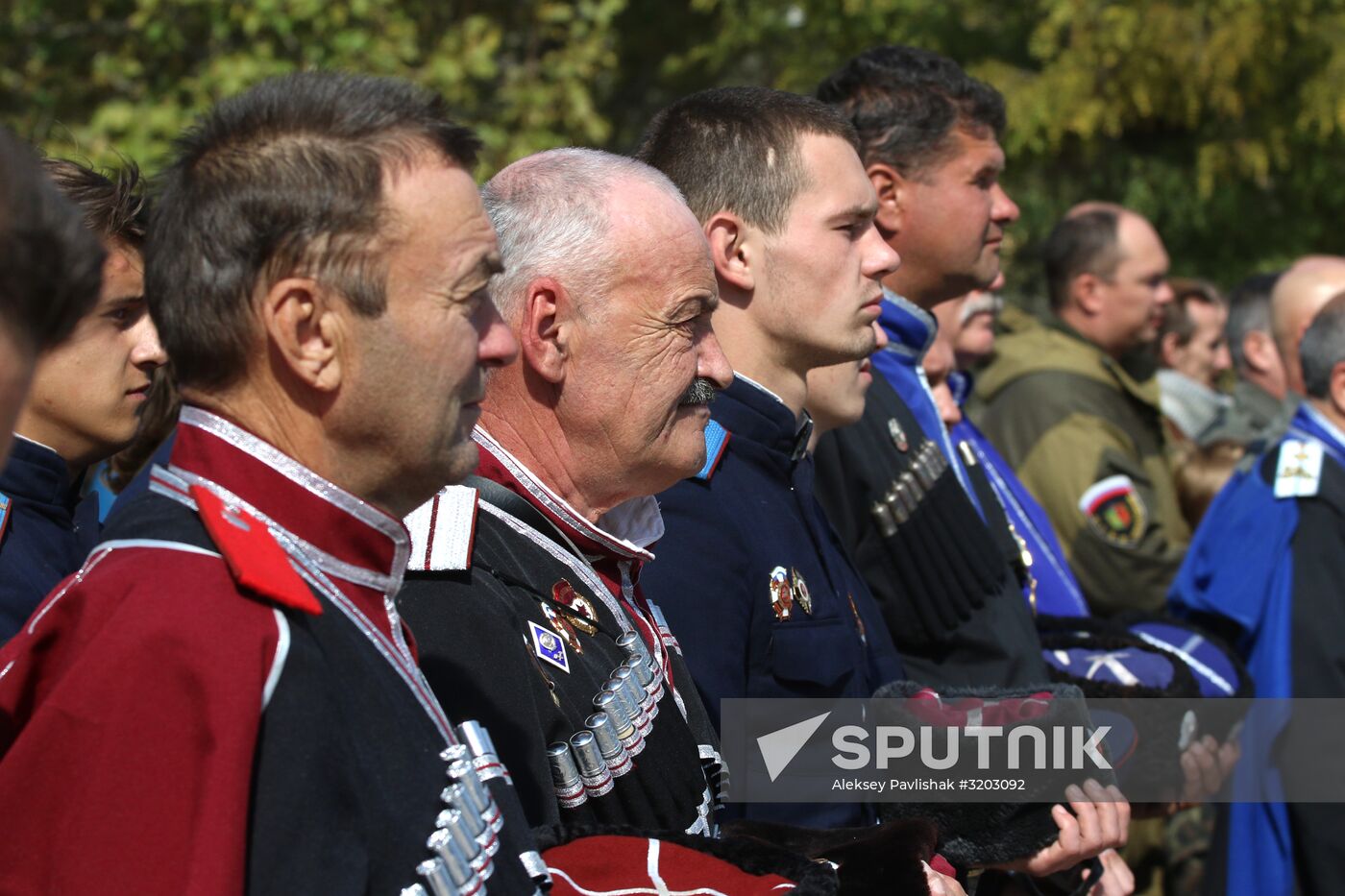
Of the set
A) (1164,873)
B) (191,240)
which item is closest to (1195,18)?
(1164,873)

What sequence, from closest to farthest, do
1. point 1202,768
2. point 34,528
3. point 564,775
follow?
point 564,775, point 34,528, point 1202,768

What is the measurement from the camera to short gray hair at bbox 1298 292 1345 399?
16.9 ft

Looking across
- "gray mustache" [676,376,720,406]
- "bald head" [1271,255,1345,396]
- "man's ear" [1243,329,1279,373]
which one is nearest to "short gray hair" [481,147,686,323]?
"gray mustache" [676,376,720,406]

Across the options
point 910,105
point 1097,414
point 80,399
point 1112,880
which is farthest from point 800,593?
point 1097,414

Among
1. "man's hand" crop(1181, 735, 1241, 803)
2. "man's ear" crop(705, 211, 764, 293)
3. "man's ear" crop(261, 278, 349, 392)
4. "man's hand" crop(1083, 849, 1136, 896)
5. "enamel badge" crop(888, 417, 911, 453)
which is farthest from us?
"enamel badge" crop(888, 417, 911, 453)

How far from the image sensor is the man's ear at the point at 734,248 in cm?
339

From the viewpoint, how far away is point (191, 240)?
1.85 m

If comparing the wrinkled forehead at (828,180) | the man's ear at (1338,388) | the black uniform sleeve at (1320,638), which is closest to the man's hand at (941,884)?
the wrinkled forehead at (828,180)

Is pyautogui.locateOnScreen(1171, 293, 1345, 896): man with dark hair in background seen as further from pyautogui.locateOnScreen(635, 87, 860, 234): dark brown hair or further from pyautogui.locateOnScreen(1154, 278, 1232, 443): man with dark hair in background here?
pyautogui.locateOnScreen(1154, 278, 1232, 443): man with dark hair in background

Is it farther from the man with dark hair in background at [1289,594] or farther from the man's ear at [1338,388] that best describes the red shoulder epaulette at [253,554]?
the man's ear at [1338,388]

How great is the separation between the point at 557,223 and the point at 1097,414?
14.1 feet

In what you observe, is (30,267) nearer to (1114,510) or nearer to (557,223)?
(557,223)

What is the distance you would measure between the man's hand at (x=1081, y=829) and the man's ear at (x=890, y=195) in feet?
6.14

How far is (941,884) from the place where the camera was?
2.45 m
